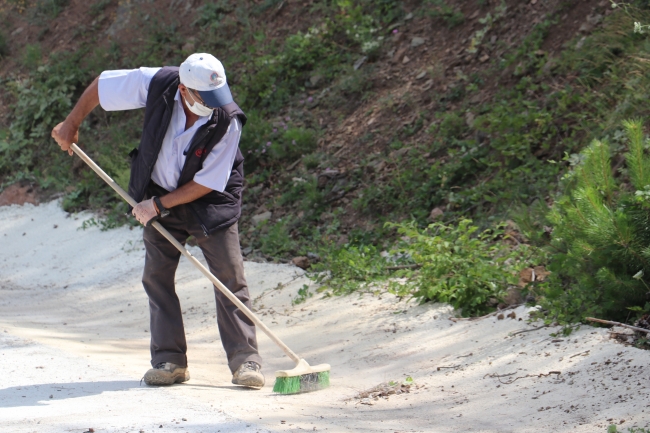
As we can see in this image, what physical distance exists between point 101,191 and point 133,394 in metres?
6.47

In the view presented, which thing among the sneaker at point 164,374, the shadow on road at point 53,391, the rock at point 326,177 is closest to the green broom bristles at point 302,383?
the sneaker at point 164,374

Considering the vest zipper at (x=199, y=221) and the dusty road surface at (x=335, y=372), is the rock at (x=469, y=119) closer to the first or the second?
the dusty road surface at (x=335, y=372)

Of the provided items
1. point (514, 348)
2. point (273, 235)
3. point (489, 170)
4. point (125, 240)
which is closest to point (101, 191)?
point (125, 240)

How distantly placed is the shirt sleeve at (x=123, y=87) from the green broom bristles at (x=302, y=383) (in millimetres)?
1745

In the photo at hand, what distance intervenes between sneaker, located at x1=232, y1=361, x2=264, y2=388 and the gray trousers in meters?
0.04

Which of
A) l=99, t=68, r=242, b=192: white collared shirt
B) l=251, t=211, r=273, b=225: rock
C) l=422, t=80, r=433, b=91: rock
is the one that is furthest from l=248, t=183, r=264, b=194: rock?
l=99, t=68, r=242, b=192: white collared shirt

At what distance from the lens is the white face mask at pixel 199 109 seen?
14.2 ft

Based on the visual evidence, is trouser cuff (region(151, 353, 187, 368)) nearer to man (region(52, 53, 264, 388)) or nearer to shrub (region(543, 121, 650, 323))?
man (region(52, 53, 264, 388))

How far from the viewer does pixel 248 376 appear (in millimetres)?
4594

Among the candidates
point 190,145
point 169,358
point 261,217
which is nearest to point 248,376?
point 169,358

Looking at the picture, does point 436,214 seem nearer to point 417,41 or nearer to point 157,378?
point 417,41

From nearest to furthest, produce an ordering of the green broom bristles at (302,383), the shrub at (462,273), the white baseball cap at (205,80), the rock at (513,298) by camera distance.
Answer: the white baseball cap at (205,80) < the green broom bristles at (302,383) < the rock at (513,298) < the shrub at (462,273)

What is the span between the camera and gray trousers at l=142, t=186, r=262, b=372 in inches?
182

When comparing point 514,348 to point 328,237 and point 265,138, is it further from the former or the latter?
point 265,138
